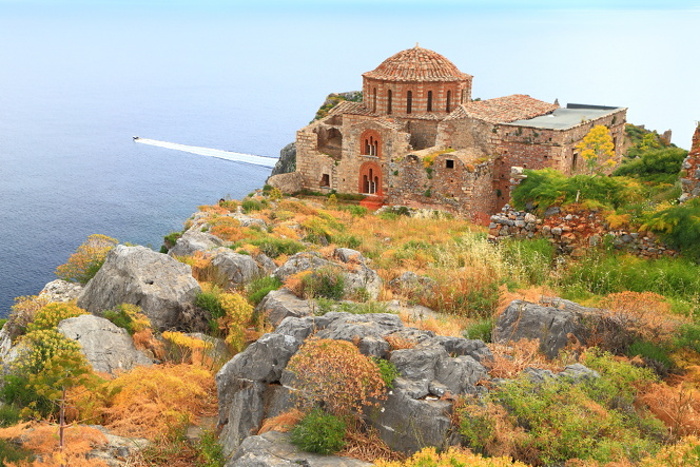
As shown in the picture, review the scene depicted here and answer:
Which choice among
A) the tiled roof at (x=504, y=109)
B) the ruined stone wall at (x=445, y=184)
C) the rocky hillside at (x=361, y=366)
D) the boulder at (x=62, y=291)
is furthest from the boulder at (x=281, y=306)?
the tiled roof at (x=504, y=109)

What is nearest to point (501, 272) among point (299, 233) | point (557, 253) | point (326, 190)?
point (557, 253)

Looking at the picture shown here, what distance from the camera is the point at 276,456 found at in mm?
6602

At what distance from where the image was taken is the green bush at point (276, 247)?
15.9m

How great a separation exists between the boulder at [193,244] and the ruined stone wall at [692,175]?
9.97 meters

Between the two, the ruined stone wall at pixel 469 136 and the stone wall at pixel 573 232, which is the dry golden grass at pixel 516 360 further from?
the ruined stone wall at pixel 469 136

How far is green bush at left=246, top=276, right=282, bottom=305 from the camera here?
39.5 ft

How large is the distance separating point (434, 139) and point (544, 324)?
28108mm

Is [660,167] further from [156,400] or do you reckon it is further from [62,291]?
[62,291]

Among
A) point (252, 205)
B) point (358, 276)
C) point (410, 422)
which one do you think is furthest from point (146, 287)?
point (252, 205)

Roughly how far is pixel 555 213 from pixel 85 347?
938 centimetres

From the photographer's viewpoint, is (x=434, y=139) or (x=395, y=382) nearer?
(x=395, y=382)

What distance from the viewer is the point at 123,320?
10.9 m

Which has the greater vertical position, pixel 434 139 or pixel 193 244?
pixel 434 139

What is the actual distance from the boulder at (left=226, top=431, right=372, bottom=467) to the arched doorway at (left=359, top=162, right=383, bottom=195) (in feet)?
101
